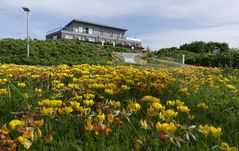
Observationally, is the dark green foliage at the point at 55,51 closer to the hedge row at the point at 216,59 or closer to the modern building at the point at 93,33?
the hedge row at the point at 216,59

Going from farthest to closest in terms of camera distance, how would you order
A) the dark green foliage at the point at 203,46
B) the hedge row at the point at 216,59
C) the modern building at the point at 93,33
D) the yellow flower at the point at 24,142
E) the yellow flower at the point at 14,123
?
1. the modern building at the point at 93,33
2. the dark green foliage at the point at 203,46
3. the hedge row at the point at 216,59
4. the yellow flower at the point at 14,123
5. the yellow flower at the point at 24,142

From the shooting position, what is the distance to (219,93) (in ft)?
13.4

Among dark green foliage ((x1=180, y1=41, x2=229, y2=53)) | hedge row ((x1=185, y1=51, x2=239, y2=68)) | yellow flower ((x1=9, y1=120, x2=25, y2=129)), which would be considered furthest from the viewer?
dark green foliage ((x1=180, y1=41, x2=229, y2=53))

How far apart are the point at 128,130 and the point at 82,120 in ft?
1.15

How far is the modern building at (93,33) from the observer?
3155 inches

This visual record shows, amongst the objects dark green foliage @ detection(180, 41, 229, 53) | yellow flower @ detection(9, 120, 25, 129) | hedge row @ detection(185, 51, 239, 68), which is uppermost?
dark green foliage @ detection(180, 41, 229, 53)

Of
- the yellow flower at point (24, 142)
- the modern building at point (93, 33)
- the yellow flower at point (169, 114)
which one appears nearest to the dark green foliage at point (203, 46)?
the modern building at point (93, 33)

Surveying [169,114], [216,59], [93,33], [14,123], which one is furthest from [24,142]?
[93,33]

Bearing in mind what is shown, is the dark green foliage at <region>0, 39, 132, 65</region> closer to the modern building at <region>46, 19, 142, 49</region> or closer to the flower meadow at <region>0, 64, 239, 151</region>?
the flower meadow at <region>0, 64, 239, 151</region>

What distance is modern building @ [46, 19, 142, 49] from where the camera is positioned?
8012 centimetres

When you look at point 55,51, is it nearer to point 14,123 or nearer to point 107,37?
point 14,123

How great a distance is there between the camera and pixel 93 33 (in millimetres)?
86250

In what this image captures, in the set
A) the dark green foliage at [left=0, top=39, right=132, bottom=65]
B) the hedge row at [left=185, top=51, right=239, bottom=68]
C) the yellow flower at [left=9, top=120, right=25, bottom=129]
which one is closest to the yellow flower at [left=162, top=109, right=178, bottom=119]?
the yellow flower at [left=9, top=120, right=25, bottom=129]

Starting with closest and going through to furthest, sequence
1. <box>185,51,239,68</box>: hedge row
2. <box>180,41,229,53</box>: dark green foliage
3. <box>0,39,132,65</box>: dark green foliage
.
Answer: <box>185,51,239,68</box>: hedge row < <box>0,39,132,65</box>: dark green foliage < <box>180,41,229,53</box>: dark green foliage
